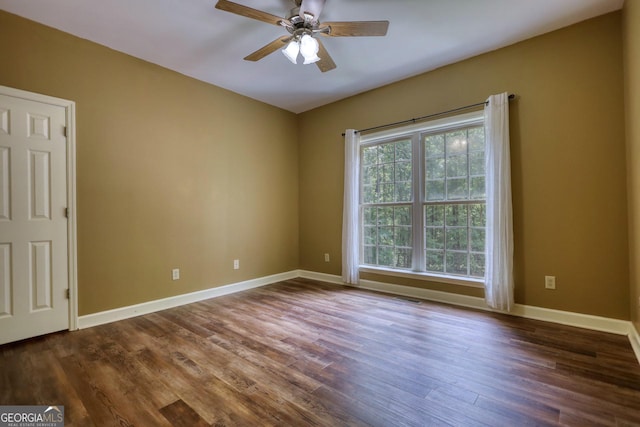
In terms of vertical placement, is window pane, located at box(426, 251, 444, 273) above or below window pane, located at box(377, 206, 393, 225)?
below

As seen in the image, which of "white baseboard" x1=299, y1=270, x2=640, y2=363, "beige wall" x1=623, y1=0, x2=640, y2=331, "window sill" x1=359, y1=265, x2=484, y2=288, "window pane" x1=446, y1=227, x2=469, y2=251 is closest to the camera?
"beige wall" x1=623, y1=0, x2=640, y2=331

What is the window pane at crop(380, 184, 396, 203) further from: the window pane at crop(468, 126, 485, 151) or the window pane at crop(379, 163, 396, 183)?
the window pane at crop(468, 126, 485, 151)

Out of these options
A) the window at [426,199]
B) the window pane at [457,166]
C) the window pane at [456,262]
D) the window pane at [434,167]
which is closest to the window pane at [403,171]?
the window at [426,199]

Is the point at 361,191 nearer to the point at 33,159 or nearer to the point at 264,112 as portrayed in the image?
the point at 264,112

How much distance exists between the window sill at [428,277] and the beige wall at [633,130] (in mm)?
1182

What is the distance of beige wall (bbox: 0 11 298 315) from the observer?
277 centimetres

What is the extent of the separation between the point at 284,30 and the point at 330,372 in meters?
2.95

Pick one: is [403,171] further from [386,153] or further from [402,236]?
[402,236]

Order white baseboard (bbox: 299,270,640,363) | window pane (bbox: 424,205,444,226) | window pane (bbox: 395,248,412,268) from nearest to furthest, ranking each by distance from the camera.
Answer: white baseboard (bbox: 299,270,640,363), window pane (bbox: 424,205,444,226), window pane (bbox: 395,248,412,268)

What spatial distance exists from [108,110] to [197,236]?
162cm

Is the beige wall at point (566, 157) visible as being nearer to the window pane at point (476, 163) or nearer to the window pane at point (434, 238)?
the window pane at point (476, 163)

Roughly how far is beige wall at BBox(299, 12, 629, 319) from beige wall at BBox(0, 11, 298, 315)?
2.78 meters

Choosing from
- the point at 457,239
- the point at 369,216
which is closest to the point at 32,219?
the point at 369,216

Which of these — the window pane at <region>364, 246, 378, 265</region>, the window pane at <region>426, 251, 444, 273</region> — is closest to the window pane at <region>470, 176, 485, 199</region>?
the window pane at <region>426, 251, 444, 273</region>
